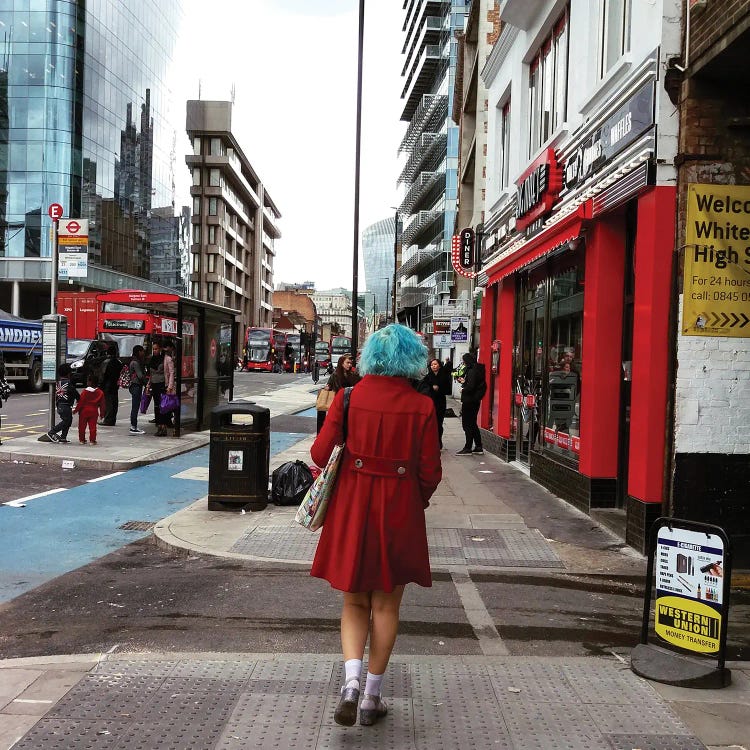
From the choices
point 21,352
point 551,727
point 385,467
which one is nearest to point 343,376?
point 385,467

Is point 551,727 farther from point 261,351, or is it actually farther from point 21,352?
point 261,351

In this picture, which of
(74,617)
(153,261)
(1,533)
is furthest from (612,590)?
(153,261)

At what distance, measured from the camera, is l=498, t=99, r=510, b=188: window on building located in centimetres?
1521

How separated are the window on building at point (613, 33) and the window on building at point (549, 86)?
5.09 feet

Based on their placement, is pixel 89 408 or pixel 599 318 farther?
pixel 89 408

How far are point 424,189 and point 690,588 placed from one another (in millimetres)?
63212

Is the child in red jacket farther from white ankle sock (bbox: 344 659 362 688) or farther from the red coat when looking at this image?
white ankle sock (bbox: 344 659 362 688)

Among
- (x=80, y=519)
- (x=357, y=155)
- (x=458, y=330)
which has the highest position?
(x=357, y=155)

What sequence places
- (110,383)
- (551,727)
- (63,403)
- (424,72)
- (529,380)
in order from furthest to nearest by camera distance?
(424,72)
(110,383)
(63,403)
(529,380)
(551,727)

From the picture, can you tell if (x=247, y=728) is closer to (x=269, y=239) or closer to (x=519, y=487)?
(x=519, y=487)

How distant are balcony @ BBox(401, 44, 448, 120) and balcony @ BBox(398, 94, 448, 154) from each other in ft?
11.6

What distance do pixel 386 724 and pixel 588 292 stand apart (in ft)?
22.0

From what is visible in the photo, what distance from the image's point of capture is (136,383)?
16.4m

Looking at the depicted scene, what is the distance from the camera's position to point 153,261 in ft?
234
